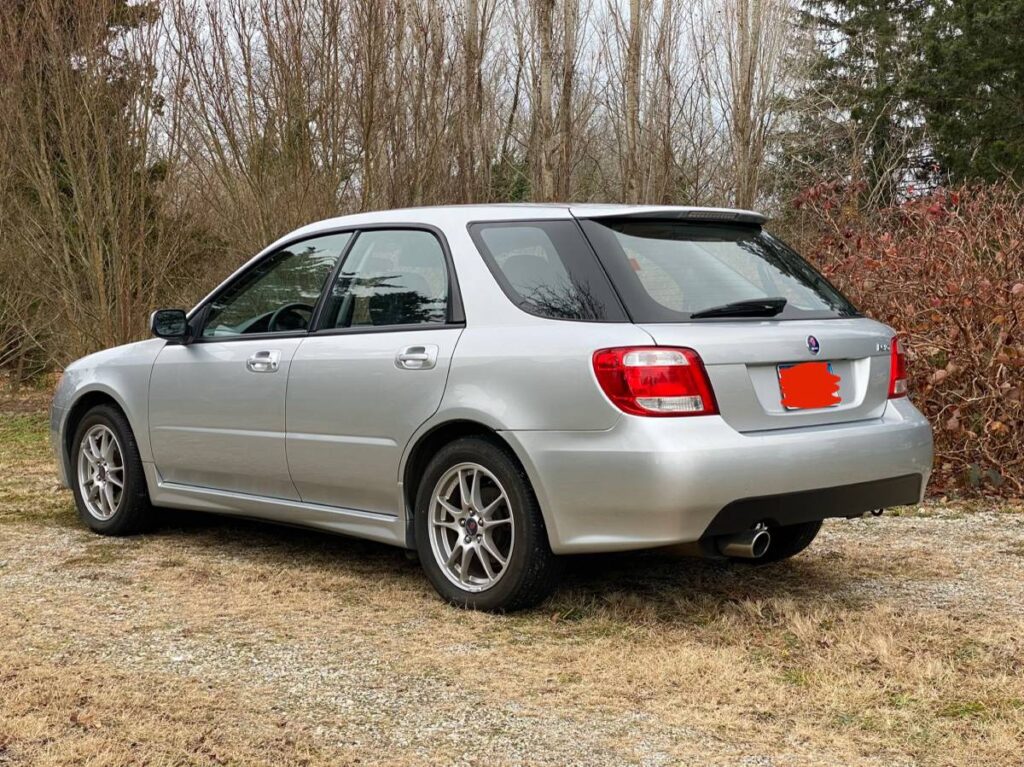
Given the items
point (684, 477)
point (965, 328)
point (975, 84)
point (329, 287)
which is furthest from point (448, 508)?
point (975, 84)

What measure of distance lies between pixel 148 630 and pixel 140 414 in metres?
2.01

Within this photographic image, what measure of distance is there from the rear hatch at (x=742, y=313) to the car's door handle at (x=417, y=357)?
2.58 feet

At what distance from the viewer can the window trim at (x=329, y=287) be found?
5.09 meters

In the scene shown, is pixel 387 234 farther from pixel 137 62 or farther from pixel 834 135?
pixel 834 135

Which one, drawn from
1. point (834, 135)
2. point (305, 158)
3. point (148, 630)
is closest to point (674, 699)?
point (148, 630)

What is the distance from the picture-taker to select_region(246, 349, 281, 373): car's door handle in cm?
574

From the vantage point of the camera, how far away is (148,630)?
187 inches

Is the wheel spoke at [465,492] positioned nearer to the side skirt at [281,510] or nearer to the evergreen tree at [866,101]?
the side skirt at [281,510]

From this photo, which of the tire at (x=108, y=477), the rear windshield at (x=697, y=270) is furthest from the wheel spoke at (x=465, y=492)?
the tire at (x=108, y=477)

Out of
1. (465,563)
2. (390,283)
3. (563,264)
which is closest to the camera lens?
(563,264)

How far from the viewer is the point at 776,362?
15.2 ft

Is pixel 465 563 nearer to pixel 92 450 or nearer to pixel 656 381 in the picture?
pixel 656 381

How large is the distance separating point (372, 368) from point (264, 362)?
772mm

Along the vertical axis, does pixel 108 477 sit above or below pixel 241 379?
below
